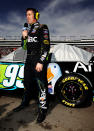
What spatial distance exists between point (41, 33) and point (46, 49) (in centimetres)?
30

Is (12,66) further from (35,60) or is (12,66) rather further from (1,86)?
(35,60)

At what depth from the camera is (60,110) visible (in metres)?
2.38

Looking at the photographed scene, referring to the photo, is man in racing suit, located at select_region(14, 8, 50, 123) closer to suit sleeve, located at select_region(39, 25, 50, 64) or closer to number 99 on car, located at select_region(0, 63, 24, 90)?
suit sleeve, located at select_region(39, 25, 50, 64)

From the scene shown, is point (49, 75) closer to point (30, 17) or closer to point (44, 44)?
point (44, 44)

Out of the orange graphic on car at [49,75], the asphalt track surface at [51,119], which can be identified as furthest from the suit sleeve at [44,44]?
the asphalt track surface at [51,119]

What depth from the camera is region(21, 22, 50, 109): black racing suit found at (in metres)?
1.85

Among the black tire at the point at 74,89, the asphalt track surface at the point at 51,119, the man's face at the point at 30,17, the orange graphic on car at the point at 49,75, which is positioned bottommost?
the asphalt track surface at the point at 51,119

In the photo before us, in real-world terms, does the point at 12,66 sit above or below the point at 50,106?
above

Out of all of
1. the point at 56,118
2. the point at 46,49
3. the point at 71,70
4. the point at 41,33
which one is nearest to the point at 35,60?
the point at 46,49

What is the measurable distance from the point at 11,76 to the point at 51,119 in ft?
3.83

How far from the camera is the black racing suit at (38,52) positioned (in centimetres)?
185

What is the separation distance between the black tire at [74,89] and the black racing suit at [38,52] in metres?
0.42

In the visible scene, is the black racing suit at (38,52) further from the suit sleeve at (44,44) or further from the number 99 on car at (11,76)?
the number 99 on car at (11,76)

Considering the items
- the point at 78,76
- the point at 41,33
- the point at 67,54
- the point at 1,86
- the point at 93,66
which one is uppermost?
the point at 41,33
